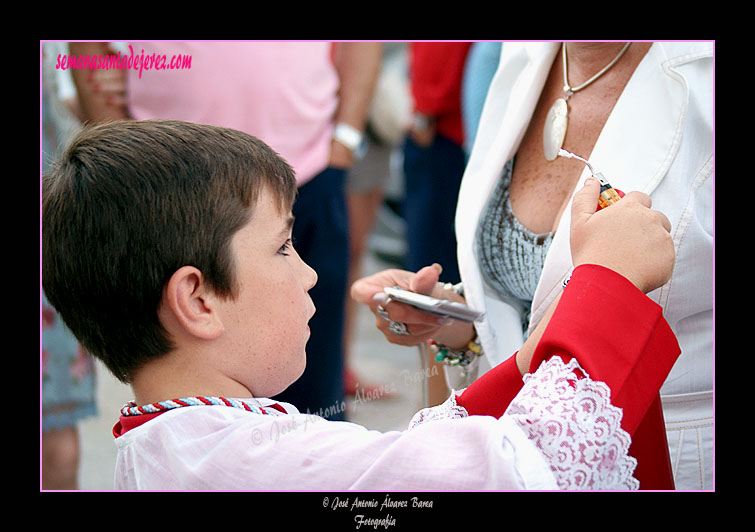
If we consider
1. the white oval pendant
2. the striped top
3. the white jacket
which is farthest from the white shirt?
the white oval pendant

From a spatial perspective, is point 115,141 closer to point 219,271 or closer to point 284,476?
point 219,271

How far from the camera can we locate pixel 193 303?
0.89m

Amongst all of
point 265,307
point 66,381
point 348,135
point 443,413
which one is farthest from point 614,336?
point 348,135

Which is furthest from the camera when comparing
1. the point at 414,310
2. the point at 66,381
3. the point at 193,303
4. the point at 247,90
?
the point at 66,381

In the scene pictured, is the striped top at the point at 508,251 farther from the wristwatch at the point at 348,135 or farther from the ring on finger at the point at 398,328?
the wristwatch at the point at 348,135

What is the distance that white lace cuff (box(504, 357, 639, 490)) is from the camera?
771mm

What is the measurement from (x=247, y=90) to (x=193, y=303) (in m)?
0.72

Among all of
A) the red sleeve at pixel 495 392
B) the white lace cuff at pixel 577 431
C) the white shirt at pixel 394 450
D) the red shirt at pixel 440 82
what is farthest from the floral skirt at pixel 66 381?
the red shirt at pixel 440 82

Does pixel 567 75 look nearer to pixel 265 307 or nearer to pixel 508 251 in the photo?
pixel 508 251

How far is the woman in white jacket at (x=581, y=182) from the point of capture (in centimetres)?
99

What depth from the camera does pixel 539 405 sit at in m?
0.79

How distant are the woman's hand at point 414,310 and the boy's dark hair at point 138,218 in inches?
12.9

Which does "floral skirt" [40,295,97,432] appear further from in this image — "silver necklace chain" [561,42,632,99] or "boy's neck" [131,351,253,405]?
"silver necklace chain" [561,42,632,99]
